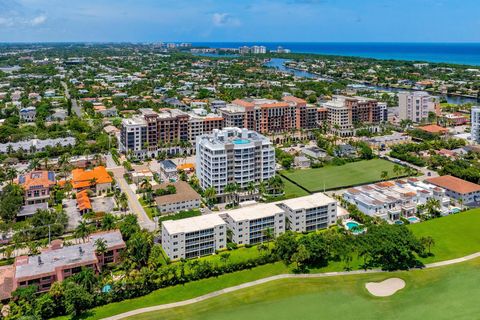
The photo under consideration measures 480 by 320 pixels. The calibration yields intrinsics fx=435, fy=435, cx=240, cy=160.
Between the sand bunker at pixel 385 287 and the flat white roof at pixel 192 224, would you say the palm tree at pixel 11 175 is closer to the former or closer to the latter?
the flat white roof at pixel 192 224

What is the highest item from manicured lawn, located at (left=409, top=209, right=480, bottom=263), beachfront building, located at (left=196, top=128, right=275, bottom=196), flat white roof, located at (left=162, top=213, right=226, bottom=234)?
beachfront building, located at (left=196, top=128, right=275, bottom=196)

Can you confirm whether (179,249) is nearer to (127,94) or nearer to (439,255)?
(439,255)

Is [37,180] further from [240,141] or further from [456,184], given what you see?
[456,184]

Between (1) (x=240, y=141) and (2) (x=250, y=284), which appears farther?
(1) (x=240, y=141)

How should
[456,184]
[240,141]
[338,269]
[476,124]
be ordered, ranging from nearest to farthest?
[338,269], [456,184], [240,141], [476,124]

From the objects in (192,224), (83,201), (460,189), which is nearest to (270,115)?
(460,189)

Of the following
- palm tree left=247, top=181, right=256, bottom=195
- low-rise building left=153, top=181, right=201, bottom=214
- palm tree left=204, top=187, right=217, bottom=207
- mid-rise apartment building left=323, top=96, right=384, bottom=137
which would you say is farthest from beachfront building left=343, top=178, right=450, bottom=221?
mid-rise apartment building left=323, top=96, right=384, bottom=137

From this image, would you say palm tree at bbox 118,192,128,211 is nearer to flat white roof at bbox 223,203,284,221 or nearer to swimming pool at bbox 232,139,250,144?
flat white roof at bbox 223,203,284,221
